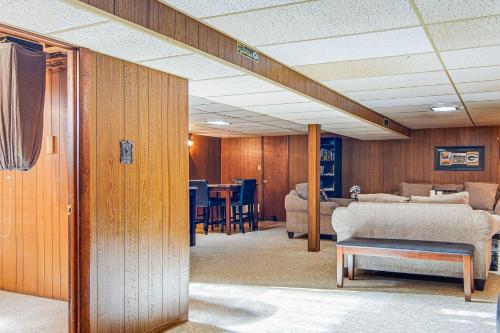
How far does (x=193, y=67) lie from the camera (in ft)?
11.1

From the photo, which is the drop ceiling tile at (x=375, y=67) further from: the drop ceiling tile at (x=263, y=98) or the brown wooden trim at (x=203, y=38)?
the drop ceiling tile at (x=263, y=98)

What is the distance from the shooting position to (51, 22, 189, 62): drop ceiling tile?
99.7 inches

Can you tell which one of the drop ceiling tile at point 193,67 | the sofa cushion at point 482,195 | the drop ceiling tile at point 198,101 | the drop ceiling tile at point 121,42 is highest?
the drop ceiling tile at point 198,101

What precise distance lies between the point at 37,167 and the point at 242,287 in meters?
2.31

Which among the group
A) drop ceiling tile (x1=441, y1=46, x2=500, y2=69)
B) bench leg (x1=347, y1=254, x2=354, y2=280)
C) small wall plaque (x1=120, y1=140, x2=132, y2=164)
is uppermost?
drop ceiling tile (x1=441, y1=46, x2=500, y2=69)

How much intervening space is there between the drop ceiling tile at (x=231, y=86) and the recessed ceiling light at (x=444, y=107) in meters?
3.07

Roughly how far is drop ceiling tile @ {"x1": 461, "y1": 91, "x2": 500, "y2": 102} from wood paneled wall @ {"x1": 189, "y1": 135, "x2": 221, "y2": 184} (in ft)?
19.8

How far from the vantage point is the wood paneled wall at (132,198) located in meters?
2.93

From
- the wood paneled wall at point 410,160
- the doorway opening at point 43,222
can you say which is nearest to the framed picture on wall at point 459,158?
the wood paneled wall at point 410,160

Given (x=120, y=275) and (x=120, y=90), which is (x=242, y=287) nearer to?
(x=120, y=275)

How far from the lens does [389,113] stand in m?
7.19

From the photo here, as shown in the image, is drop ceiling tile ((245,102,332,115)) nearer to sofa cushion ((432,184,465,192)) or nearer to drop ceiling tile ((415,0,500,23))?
drop ceiling tile ((415,0,500,23))

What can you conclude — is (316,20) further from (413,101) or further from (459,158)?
(459,158)

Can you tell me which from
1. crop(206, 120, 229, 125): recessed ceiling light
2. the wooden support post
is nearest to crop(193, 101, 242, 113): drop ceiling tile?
the wooden support post
